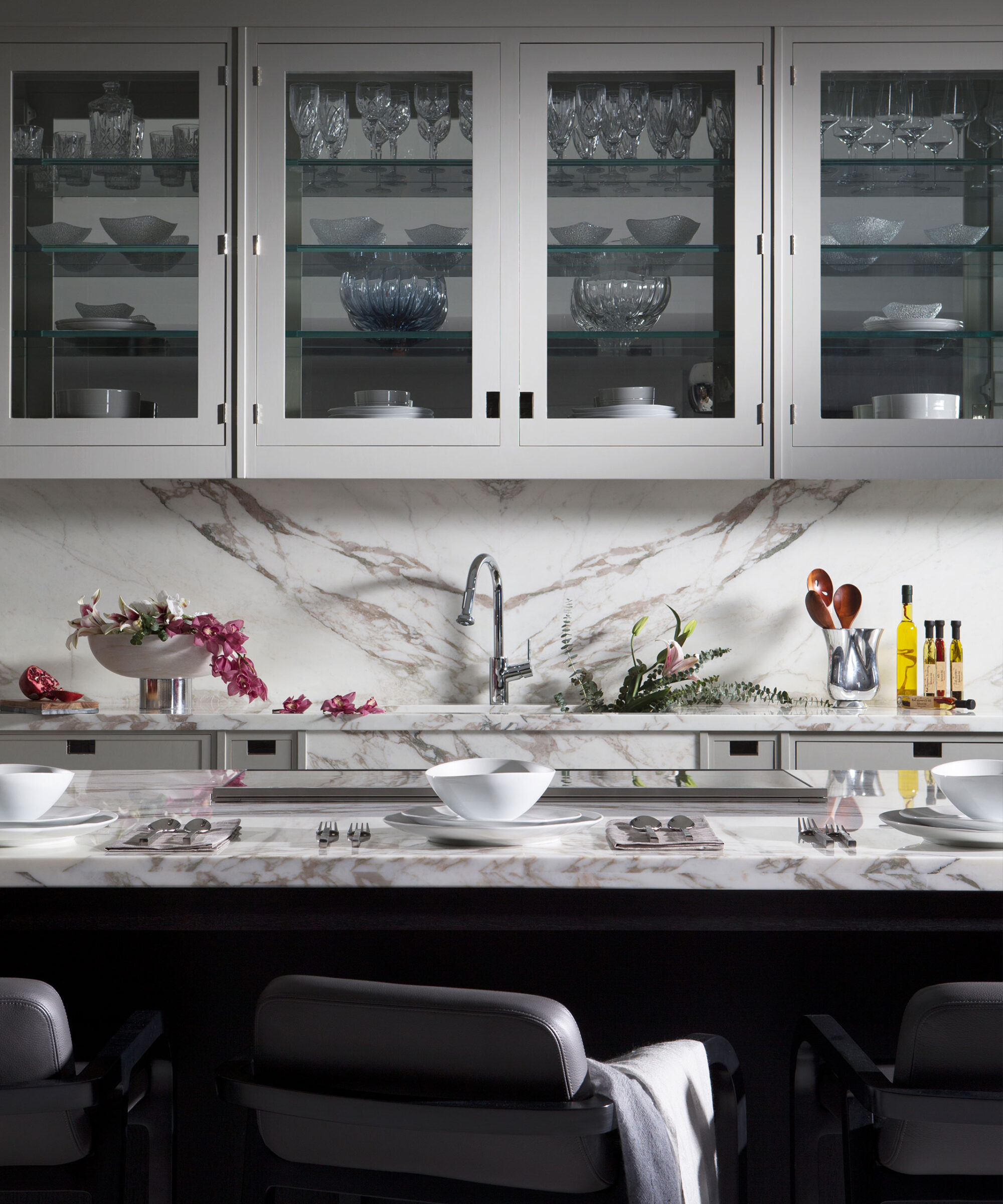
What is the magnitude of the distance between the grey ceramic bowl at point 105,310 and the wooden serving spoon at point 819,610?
6.34 ft

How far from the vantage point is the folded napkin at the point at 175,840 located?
45.7 inches

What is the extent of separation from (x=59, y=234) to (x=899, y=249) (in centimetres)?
217

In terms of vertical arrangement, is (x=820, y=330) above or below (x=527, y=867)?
above

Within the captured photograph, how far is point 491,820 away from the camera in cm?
121

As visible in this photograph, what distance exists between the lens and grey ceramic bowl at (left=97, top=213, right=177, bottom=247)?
2893 millimetres

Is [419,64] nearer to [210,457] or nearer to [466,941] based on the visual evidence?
[210,457]

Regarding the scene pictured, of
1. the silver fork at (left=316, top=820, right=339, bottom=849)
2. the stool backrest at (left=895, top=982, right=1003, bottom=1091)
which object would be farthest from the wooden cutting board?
the stool backrest at (left=895, top=982, right=1003, bottom=1091)

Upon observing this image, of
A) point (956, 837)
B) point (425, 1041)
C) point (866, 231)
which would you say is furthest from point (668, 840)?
point (866, 231)

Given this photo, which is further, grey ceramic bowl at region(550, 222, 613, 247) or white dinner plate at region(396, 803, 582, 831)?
grey ceramic bowl at region(550, 222, 613, 247)

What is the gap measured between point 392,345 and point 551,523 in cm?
68

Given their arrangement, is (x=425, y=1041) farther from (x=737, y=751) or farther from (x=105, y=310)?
(x=105, y=310)

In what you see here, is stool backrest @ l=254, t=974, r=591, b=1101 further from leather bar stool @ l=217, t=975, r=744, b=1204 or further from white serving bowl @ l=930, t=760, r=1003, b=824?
white serving bowl @ l=930, t=760, r=1003, b=824

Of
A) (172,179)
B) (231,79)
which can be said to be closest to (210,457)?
(172,179)

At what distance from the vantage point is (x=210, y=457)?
2.83 m
